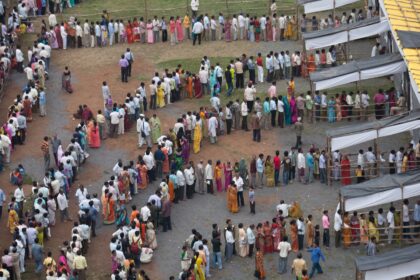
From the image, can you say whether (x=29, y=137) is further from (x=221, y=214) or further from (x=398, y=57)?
(x=398, y=57)

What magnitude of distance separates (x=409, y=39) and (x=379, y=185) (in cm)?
Result: 786

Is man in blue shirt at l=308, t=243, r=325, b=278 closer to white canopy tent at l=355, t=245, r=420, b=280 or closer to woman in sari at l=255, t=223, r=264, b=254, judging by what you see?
woman in sari at l=255, t=223, r=264, b=254

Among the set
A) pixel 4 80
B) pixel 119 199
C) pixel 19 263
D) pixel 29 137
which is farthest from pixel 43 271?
pixel 4 80

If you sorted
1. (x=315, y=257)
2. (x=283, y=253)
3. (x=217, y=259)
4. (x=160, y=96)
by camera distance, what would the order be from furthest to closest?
(x=160, y=96) < (x=217, y=259) < (x=283, y=253) < (x=315, y=257)

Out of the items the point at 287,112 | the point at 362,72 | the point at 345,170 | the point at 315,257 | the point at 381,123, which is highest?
the point at 362,72

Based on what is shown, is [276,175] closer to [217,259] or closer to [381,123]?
[381,123]

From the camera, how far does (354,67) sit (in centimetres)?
4653

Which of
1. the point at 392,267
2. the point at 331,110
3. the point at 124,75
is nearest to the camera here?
the point at 392,267

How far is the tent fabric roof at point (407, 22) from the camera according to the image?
142 feet

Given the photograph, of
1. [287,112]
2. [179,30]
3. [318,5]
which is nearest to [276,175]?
[287,112]

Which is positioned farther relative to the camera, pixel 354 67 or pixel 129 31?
pixel 129 31

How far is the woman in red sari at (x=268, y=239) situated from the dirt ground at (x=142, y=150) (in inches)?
10.7

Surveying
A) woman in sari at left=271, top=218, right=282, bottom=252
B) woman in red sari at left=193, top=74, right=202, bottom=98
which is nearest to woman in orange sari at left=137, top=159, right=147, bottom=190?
woman in sari at left=271, top=218, right=282, bottom=252

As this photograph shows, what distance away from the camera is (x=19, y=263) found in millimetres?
39156
